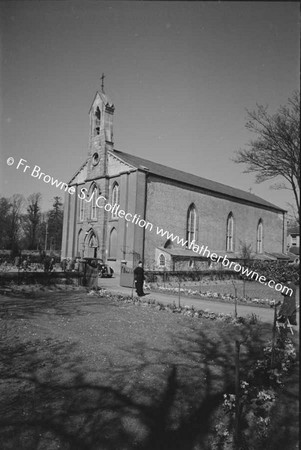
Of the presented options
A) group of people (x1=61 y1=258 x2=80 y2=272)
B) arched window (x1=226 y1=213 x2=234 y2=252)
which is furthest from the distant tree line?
arched window (x1=226 y1=213 x2=234 y2=252)

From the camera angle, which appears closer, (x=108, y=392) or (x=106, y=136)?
(x=108, y=392)

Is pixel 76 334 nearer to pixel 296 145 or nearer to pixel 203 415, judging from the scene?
pixel 203 415

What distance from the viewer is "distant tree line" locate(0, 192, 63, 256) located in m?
26.2

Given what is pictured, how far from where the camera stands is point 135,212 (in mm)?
26984

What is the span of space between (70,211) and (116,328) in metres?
28.3

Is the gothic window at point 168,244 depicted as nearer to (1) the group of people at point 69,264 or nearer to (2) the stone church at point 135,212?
(2) the stone church at point 135,212

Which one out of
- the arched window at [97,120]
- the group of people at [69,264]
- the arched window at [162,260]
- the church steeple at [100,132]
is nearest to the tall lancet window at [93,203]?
the church steeple at [100,132]

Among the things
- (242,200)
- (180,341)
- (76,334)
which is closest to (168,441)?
(180,341)

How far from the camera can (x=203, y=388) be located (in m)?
4.64

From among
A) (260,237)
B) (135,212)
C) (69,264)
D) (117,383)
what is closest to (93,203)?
(69,264)

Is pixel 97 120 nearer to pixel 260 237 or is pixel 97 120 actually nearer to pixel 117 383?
pixel 260 237

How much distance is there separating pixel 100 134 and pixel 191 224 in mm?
12229

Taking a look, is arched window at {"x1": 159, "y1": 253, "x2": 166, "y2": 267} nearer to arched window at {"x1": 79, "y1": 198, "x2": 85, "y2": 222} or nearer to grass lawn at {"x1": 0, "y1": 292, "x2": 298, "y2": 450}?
arched window at {"x1": 79, "y1": 198, "x2": 85, "y2": 222}

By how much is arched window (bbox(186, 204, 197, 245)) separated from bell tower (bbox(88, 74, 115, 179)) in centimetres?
908
